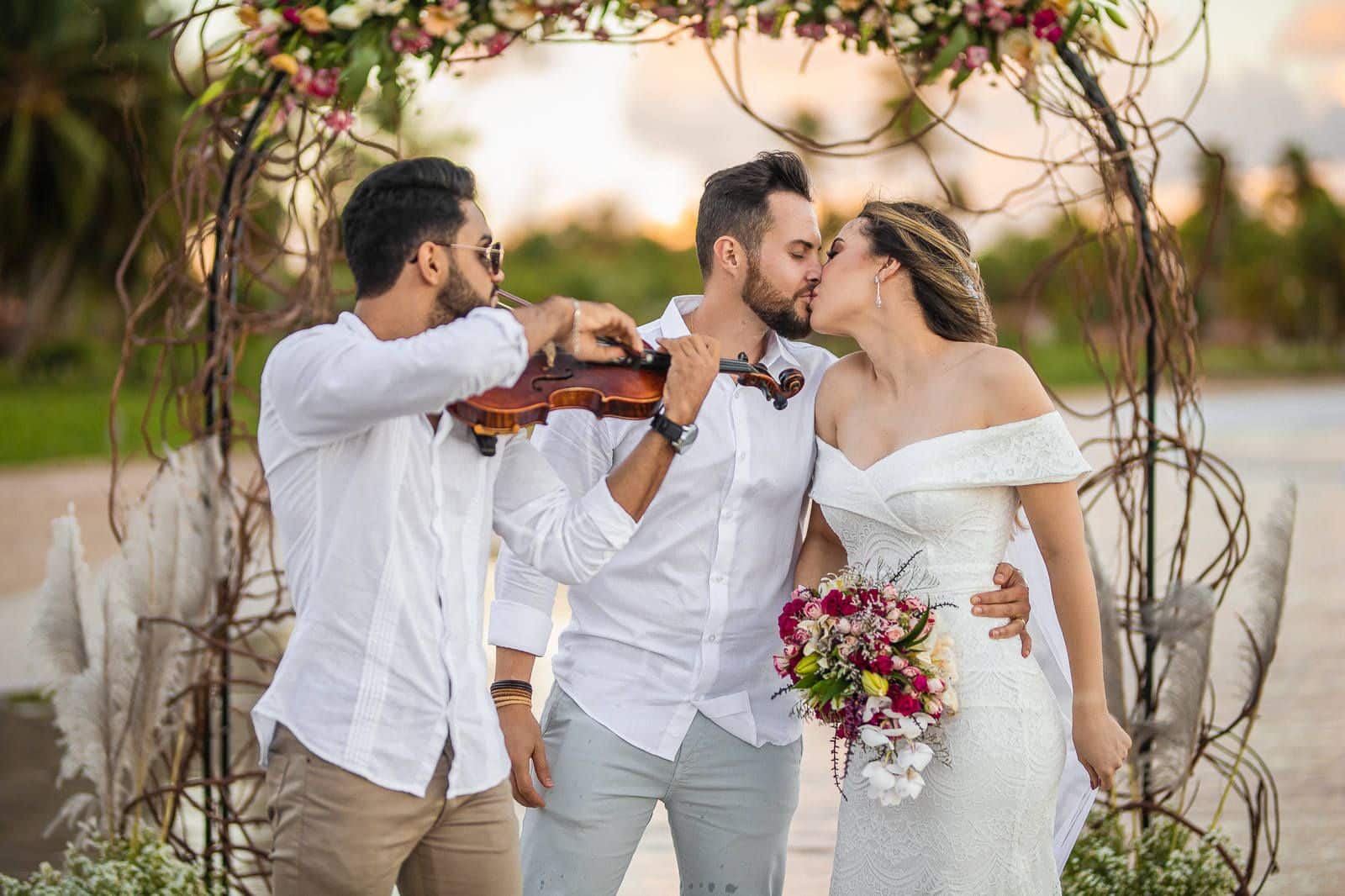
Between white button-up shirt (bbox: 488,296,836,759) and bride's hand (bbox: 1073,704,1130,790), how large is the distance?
668 millimetres

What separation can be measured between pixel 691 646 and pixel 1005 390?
3.09 feet

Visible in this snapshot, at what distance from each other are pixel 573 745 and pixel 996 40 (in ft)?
7.36

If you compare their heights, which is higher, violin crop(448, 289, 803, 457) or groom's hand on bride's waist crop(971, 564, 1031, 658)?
violin crop(448, 289, 803, 457)

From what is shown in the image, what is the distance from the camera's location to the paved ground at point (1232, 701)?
570 centimetres

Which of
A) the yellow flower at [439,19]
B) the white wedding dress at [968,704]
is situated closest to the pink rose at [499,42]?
the yellow flower at [439,19]

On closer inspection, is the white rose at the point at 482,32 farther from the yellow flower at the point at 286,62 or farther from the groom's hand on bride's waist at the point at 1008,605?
the groom's hand on bride's waist at the point at 1008,605

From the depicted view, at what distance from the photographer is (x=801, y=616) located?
3059mm

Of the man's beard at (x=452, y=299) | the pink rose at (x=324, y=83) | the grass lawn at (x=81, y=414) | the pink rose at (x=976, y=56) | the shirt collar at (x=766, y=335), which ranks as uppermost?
the grass lawn at (x=81, y=414)

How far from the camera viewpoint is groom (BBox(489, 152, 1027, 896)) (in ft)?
10.6

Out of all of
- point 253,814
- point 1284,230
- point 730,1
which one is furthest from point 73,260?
point 1284,230

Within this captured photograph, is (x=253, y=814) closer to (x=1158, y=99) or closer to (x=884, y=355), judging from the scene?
(x=884, y=355)

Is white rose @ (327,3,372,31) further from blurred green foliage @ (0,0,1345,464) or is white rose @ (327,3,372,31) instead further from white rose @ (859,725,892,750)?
white rose @ (859,725,892,750)

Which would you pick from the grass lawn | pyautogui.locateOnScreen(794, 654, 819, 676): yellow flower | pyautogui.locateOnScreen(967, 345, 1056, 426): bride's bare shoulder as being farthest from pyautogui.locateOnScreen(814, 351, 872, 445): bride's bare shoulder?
the grass lawn

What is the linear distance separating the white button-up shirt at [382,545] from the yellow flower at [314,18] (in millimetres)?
1667
